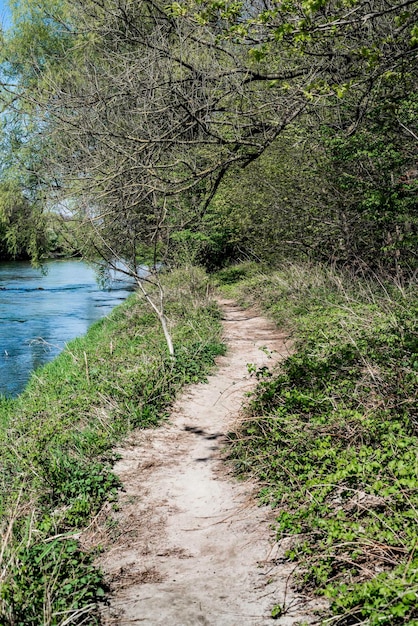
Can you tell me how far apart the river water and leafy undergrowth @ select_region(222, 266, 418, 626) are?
3730 millimetres

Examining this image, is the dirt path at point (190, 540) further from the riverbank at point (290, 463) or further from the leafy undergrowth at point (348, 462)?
the leafy undergrowth at point (348, 462)

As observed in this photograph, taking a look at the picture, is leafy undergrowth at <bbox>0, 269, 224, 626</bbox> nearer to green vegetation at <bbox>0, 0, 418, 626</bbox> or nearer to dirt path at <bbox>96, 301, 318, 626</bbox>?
green vegetation at <bbox>0, 0, 418, 626</bbox>

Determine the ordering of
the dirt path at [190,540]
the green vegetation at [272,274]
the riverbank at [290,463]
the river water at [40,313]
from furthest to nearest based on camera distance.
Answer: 1. the river water at [40,313]
2. the green vegetation at [272,274]
3. the dirt path at [190,540]
4. the riverbank at [290,463]

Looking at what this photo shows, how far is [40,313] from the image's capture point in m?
22.0

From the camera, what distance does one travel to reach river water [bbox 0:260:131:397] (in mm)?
14734

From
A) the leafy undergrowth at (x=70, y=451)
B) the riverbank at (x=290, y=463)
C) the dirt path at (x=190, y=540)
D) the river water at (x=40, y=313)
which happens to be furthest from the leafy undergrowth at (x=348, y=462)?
the river water at (x=40, y=313)

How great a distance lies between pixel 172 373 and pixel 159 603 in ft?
15.9

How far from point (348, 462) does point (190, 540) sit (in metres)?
1.35

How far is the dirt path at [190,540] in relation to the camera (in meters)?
3.71

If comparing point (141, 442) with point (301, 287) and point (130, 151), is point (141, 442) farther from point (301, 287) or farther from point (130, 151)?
point (301, 287)

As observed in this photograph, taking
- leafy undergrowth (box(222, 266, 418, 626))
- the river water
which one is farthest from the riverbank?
the river water

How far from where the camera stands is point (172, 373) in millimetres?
8555

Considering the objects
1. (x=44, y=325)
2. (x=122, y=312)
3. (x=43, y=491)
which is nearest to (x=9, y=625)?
(x=43, y=491)

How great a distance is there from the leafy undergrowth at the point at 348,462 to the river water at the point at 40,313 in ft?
12.2
